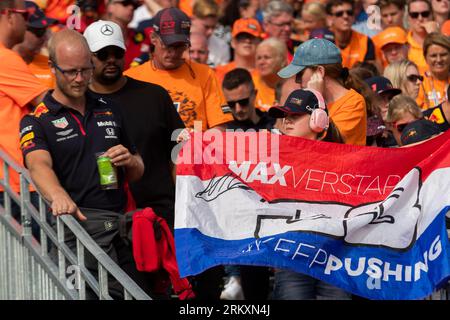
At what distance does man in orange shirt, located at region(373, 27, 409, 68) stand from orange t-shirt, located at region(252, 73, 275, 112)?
1517 mm

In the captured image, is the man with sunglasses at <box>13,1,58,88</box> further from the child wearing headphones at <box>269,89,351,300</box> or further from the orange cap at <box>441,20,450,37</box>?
the orange cap at <box>441,20,450,37</box>

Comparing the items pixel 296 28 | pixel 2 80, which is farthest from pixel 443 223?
pixel 296 28

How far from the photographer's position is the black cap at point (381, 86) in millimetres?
11531

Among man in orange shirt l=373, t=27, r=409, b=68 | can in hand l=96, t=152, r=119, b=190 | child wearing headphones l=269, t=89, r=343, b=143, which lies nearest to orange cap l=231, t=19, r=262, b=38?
man in orange shirt l=373, t=27, r=409, b=68

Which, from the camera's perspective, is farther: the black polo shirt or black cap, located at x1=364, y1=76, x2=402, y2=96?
black cap, located at x1=364, y1=76, x2=402, y2=96

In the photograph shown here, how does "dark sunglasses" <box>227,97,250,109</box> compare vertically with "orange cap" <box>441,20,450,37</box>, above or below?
below

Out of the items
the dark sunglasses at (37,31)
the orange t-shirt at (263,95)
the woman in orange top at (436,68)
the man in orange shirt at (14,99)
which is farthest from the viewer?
the orange t-shirt at (263,95)

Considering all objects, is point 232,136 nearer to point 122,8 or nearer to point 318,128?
point 318,128

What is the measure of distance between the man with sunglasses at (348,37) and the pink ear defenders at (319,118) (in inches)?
208

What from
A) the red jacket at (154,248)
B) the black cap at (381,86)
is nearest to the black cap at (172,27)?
the black cap at (381,86)

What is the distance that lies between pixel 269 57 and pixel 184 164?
4.73 metres

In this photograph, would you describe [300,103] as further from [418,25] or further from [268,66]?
[418,25]

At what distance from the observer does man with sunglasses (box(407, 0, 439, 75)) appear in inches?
537

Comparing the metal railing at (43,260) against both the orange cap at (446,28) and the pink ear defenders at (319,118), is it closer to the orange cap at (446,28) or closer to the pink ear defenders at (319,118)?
the pink ear defenders at (319,118)
